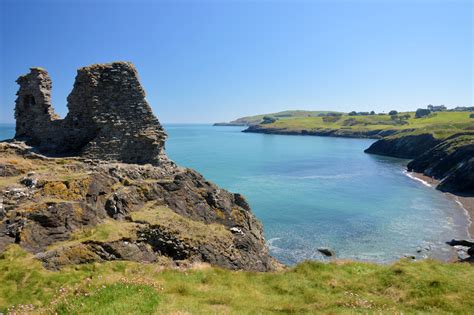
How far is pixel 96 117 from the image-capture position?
79.7ft

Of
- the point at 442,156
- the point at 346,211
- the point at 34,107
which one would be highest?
the point at 34,107

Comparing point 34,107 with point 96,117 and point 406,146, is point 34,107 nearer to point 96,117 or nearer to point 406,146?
point 96,117

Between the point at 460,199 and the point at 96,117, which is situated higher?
the point at 96,117

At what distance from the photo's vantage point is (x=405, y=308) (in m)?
12.9

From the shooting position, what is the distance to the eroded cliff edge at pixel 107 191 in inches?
642

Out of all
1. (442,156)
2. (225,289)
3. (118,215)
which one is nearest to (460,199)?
(442,156)

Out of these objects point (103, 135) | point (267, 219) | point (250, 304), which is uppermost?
point (103, 135)

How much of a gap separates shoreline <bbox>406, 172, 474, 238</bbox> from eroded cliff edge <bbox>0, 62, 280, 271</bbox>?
4192 centimetres

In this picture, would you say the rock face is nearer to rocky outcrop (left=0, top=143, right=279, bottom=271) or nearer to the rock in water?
the rock in water

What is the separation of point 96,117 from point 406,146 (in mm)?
140686

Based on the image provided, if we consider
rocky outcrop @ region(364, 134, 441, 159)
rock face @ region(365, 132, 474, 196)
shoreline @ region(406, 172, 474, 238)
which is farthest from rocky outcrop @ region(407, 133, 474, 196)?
rocky outcrop @ region(364, 134, 441, 159)

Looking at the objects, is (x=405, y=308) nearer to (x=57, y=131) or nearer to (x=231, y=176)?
(x=57, y=131)

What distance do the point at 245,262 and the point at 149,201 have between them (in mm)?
6639

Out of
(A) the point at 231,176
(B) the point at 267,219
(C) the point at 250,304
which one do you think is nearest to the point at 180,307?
(C) the point at 250,304
